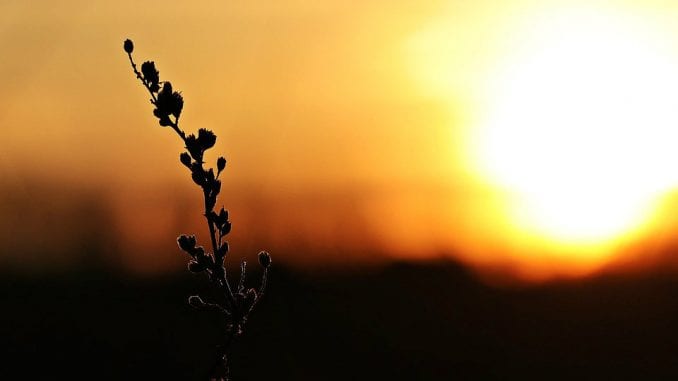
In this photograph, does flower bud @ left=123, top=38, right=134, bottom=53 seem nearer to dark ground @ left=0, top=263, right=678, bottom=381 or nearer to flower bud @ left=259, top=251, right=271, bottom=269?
flower bud @ left=259, top=251, right=271, bottom=269

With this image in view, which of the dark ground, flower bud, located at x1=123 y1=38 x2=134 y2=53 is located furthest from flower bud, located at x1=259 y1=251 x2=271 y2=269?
the dark ground

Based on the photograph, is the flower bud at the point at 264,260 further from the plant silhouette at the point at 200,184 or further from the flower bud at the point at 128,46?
the flower bud at the point at 128,46

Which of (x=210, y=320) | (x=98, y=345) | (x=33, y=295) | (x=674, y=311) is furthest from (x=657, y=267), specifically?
(x=33, y=295)

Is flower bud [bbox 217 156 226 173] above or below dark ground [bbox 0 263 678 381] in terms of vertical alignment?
above

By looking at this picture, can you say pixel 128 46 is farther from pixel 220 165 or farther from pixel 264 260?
pixel 264 260

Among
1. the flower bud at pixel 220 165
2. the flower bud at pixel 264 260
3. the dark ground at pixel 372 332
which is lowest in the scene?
the dark ground at pixel 372 332

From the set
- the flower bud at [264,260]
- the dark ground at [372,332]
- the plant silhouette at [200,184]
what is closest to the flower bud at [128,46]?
the plant silhouette at [200,184]

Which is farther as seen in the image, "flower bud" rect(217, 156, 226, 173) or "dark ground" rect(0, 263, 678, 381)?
"dark ground" rect(0, 263, 678, 381)

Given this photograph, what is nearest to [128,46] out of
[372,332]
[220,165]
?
[220,165]
